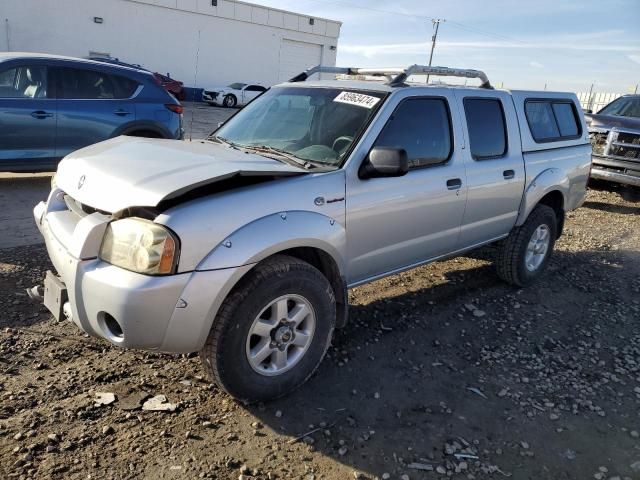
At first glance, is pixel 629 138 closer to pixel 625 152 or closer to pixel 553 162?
pixel 625 152

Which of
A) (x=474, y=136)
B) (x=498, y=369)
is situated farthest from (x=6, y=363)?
(x=474, y=136)

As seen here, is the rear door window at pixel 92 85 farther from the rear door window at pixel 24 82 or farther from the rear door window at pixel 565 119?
the rear door window at pixel 565 119

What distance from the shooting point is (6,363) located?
10.5ft

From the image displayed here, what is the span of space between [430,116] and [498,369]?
75.3 inches

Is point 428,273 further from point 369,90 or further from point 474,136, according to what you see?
point 369,90

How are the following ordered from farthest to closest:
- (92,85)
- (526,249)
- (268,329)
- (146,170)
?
(92,85), (526,249), (268,329), (146,170)

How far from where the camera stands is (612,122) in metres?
9.61

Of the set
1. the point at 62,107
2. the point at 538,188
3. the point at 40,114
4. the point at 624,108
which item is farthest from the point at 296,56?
the point at 538,188

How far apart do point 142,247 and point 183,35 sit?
3103 centimetres

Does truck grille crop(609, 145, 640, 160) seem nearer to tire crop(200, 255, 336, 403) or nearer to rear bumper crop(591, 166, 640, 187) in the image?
rear bumper crop(591, 166, 640, 187)

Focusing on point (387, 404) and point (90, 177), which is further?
point (387, 404)

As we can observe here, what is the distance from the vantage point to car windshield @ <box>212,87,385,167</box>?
3520mm

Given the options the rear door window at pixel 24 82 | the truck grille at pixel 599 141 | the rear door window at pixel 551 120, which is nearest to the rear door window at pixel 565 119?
the rear door window at pixel 551 120

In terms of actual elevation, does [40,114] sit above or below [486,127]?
below
